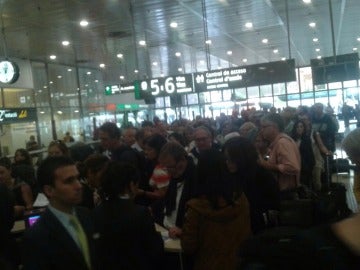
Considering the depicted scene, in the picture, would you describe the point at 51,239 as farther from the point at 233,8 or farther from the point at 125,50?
the point at 125,50

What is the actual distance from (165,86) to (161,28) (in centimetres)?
216

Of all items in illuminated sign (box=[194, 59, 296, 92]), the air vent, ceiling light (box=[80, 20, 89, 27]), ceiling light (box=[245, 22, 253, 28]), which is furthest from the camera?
ceiling light (box=[245, 22, 253, 28])

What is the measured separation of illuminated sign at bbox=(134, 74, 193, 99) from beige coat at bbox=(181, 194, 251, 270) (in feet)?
30.1

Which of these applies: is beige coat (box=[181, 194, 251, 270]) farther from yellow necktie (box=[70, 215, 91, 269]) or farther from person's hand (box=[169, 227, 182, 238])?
yellow necktie (box=[70, 215, 91, 269])

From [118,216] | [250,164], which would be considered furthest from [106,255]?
[250,164]

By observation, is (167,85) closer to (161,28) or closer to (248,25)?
(161,28)

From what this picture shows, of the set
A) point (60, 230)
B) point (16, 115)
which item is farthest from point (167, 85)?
point (60, 230)

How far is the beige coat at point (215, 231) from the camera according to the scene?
116 inches

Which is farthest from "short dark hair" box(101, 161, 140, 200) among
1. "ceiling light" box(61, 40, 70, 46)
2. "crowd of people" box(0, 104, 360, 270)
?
"ceiling light" box(61, 40, 70, 46)

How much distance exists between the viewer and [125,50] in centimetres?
1672

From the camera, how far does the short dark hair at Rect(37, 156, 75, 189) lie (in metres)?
2.46

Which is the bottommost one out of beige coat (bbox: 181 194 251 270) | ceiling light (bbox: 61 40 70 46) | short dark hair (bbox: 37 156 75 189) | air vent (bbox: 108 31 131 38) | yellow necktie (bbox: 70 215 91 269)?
beige coat (bbox: 181 194 251 270)

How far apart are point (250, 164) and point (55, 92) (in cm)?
1747

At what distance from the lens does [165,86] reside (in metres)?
12.3
